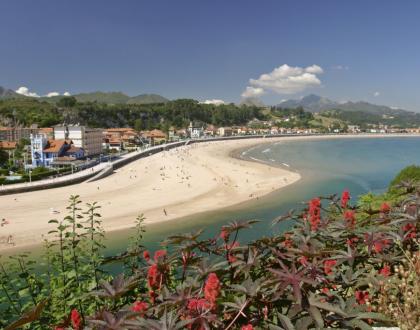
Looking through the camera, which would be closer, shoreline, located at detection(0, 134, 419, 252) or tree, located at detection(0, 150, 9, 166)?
shoreline, located at detection(0, 134, 419, 252)

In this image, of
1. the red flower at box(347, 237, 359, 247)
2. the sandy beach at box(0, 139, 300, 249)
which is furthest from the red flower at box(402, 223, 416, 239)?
the sandy beach at box(0, 139, 300, 249)

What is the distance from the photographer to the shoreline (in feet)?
99.0

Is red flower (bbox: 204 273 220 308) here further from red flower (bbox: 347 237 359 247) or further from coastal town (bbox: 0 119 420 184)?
coastal town (bbox: 0 119 420 184)

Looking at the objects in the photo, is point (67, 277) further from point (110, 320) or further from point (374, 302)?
point (374, 302)

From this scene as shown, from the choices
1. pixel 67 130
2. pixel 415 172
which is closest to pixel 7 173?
pixel 67 130

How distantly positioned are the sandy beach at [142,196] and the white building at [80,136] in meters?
16.1

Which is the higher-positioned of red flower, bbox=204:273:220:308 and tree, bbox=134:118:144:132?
tree, bbox=134:118:144:132

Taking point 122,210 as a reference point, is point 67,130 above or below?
above

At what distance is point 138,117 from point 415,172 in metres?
143

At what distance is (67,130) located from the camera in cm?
7606

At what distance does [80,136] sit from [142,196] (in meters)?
39.7

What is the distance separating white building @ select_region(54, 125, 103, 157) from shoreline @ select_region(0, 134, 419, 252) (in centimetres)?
1594

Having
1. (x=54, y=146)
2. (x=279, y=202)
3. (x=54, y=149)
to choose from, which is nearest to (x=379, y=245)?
(x=279, y=202)

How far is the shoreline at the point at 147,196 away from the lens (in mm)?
30163
